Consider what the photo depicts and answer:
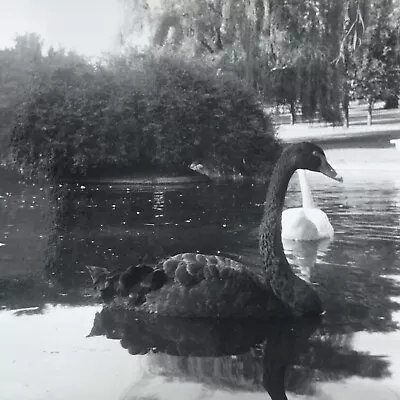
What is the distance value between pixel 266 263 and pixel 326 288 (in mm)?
278

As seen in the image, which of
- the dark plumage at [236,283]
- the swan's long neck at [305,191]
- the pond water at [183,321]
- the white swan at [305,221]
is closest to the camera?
the pond water at [183,321]

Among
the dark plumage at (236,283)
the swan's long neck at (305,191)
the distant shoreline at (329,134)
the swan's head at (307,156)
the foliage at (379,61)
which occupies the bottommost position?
the dark plumage at (236,283)

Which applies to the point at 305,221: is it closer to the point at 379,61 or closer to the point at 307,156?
the point at 307,156

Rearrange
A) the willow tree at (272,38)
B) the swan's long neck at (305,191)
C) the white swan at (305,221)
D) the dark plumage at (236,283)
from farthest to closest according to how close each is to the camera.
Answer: the willow tree at (272,38) < the swan's long neck at (305,191) < the white swan at (305,221) < the dark plumage at (236,283)

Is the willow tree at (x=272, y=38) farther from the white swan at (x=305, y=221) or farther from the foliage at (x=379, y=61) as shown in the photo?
the white swan at (x=305, y=221)

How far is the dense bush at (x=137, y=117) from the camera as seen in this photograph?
200 centimetres

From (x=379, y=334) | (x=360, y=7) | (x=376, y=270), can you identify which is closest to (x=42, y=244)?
(x=376, y=270)

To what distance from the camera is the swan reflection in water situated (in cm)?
102

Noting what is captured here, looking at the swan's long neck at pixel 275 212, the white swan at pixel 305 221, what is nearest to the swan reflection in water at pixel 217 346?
the swan's long neck at pixel 275 212

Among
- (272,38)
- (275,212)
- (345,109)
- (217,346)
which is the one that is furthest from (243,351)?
(272,38)

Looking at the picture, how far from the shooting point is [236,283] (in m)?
1.20

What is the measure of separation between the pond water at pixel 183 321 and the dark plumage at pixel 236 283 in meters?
0.03

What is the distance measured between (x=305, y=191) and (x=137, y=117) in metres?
0.60

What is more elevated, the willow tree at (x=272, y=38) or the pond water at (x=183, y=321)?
the willow tree at (x=272, y=38)
